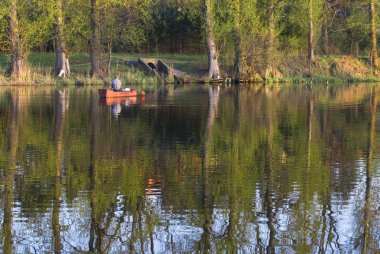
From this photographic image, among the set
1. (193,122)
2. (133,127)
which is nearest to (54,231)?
(133,127)

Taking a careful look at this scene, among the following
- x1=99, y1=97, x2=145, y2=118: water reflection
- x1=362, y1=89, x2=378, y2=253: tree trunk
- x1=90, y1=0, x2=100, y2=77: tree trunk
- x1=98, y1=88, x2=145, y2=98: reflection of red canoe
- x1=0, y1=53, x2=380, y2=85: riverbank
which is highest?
x1=90, y1=0, x2=100, y2=77: tree trunk

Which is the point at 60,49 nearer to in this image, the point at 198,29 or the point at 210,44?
the point at 210,44

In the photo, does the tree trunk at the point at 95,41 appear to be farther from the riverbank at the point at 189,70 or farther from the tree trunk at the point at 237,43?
Result: the tree trunk at the point at 237,43

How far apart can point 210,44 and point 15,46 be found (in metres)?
15.7

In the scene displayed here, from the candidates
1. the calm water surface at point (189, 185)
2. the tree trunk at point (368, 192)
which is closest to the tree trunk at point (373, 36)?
the calm water surface at point (189, 185)

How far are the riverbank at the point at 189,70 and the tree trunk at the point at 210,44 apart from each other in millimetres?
840

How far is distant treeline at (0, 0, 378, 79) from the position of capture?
56000 millimetres

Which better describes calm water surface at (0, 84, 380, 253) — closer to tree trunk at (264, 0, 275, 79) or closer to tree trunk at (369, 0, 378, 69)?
tree trunk at (264, 0, 275, 79)

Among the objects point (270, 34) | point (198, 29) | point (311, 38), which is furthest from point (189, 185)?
point (198, 29)

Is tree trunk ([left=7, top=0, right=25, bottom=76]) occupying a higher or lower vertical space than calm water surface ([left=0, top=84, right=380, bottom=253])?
higher

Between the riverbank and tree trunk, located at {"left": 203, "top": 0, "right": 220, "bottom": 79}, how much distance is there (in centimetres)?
84

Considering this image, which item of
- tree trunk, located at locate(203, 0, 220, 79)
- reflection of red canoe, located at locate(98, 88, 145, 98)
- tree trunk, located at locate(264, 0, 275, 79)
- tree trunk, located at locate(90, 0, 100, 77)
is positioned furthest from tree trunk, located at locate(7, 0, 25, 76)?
tree trunk, located at locate(264, 0, 275, 79)

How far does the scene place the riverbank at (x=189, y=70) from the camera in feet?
186

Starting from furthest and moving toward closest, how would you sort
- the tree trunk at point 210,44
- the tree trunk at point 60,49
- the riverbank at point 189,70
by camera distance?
the tree trunk at point 210,44, the riverbank at point 189,70, the tree trunk at point 60,49
